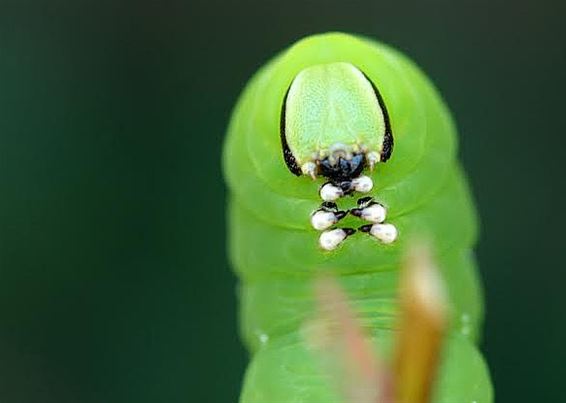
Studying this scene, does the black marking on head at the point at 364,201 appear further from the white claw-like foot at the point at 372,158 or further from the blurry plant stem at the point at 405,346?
the blurry plant stem at the point at 405,346

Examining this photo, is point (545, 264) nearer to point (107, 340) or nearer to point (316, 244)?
point (107, 340)

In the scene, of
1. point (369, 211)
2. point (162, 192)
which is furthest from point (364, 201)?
point (162, 192)

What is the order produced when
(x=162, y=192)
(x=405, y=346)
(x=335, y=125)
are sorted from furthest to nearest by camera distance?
1. (x=162, y=192)
2. (x=335, y=125)
3. (x=405, y=346)

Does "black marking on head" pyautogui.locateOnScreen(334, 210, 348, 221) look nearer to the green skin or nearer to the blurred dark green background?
the green skin

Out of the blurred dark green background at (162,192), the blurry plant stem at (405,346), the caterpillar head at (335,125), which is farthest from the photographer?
the blurred dark green background at (162,192)

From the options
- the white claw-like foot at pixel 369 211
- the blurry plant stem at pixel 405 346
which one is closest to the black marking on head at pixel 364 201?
the white claw-like foot at pixel 369 211

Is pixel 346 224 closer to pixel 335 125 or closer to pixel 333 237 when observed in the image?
pixel 333 237

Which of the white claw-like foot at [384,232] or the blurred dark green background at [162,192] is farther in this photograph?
the blurred dark green background at [162,192]
